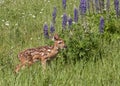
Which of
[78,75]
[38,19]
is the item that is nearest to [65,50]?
[78,75]

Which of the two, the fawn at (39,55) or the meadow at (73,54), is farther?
the fawn at (39,55)

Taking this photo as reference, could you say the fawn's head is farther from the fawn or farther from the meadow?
the meadow

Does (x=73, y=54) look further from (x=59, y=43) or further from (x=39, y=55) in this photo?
(x=39, y=55)

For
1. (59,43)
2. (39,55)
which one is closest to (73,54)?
(59,43)

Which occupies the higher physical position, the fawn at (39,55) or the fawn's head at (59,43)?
the fawn's head at (59,43)

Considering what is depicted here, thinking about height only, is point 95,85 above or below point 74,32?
below

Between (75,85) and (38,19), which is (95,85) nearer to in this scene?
(75,85)

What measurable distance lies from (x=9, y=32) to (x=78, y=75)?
3.28m

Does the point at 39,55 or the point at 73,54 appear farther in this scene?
the point at 73,54

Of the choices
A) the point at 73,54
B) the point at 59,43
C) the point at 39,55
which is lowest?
the point at 73,54

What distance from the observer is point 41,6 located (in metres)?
10.5

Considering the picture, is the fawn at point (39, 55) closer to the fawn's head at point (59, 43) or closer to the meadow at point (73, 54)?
the fawn's head at point (59, 43)

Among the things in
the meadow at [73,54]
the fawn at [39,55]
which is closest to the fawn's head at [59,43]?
the fawn at [39,55]

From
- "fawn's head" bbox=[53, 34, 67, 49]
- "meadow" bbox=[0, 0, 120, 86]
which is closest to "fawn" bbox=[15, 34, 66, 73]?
"fawn's head" bbox=[53, 34, 67, 49]
